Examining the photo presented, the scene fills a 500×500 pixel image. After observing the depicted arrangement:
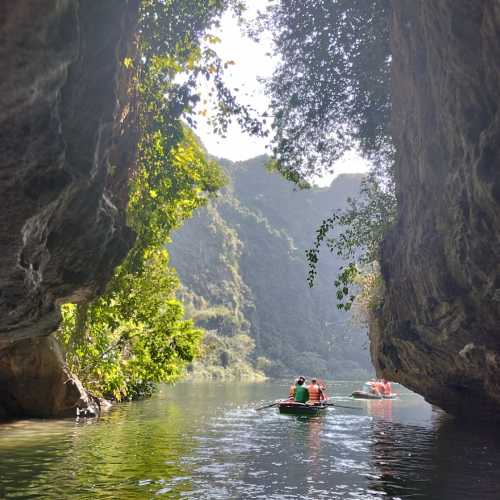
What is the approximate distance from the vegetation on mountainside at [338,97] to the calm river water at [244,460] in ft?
17.1

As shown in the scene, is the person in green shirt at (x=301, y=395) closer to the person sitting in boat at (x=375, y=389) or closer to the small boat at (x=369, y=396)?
the small boat at (x=369, y=396)

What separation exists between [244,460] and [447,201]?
8074mm

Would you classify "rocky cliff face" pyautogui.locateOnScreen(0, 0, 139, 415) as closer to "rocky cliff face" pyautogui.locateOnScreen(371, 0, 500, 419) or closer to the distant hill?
"rocky cliff face" pyautogui.locateOnScreen(371, 0, 500, 419)

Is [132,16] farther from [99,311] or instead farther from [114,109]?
[99,311]

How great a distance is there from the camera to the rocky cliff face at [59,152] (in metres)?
6.37

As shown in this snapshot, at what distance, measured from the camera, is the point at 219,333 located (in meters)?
151

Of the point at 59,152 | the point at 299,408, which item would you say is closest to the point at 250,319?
the point at 299,408

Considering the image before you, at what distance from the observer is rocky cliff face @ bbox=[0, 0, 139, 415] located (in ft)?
20.9

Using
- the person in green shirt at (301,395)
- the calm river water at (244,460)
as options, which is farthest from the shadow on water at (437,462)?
the person in green shirt at (301,395)

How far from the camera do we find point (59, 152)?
8016 mm

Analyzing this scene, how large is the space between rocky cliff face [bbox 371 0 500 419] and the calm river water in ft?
9.14

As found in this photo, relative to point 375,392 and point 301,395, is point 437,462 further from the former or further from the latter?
point 375,392

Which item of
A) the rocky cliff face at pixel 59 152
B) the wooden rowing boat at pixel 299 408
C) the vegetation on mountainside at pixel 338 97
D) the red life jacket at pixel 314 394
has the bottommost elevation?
the wooden rowing boat at pixel 299 408

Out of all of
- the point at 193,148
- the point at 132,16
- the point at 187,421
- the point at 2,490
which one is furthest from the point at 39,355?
the point at 132,16
